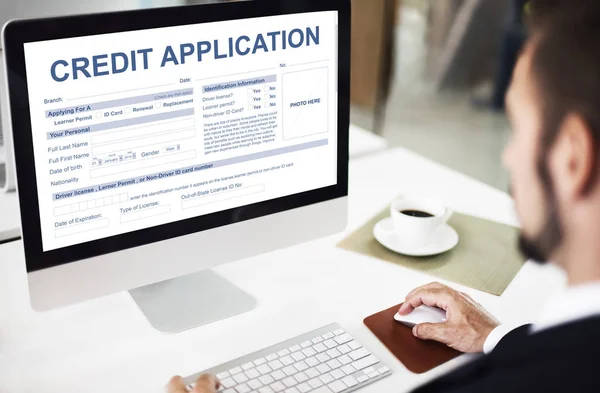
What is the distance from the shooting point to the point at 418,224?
1327 mm

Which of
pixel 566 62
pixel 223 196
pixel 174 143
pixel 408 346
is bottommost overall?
pixel 408 346

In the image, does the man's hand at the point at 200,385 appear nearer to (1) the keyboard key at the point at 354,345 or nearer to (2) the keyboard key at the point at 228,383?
(2) the keyboard key at the point at 228,383

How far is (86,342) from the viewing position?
3.62 feet

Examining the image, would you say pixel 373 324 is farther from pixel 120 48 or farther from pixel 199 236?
pixel 120 48

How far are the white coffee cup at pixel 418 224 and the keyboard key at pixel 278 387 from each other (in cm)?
47

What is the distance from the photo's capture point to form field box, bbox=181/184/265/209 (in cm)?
110

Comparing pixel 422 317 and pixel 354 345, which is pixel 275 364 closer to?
pixel 354 345

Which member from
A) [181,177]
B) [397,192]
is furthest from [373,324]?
[397,192]

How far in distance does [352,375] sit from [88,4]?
0.99 meters

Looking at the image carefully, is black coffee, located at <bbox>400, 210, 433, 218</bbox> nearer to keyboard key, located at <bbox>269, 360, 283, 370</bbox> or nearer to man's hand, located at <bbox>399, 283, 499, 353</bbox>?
man's hand, located at <bbox>399, 283, 499, 353</bbox>

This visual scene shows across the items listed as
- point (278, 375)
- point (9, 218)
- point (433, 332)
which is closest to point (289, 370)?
point (278, 375)

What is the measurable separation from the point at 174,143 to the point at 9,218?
23.5 inches

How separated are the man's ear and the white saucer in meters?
0.67

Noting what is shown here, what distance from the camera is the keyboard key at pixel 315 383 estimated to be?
0.98 meters
